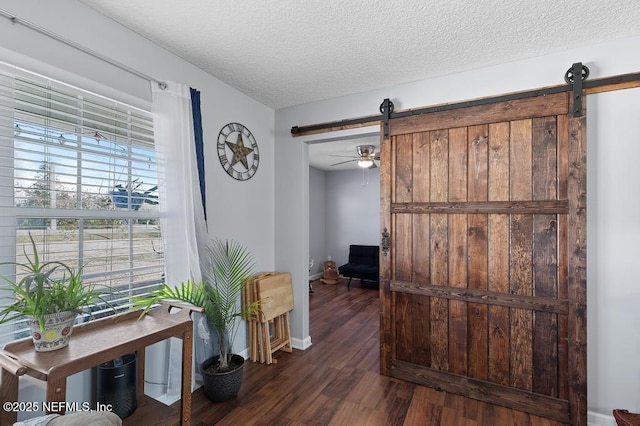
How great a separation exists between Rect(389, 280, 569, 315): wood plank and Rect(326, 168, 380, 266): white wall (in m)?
3.76

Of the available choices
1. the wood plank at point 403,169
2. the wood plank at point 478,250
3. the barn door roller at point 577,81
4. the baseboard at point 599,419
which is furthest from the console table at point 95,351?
the barn door roller at point 577,81

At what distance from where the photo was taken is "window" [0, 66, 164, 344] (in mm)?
1425

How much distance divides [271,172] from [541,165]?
241 cm

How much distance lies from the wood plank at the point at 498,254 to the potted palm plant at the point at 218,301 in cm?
193

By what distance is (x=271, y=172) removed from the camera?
3.20m

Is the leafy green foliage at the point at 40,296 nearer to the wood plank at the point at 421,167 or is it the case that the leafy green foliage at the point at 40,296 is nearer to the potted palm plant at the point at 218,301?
the potted palm plant at the point at 218,301

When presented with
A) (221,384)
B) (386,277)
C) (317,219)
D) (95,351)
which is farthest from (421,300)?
(317,219)

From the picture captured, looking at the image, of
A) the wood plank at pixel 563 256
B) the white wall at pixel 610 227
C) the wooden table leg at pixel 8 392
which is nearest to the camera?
the wooden table leg at pixel 8 392

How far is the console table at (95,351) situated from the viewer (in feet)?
3.89

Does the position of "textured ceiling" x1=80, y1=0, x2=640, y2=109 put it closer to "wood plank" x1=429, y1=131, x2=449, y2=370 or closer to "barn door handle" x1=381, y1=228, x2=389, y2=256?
"wood plank" x1=429, y1=131, x2=449, y2=370

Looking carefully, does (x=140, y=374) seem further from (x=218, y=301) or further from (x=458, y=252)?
(x=458, y=252)

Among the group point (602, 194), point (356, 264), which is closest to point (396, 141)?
point (602, 194)

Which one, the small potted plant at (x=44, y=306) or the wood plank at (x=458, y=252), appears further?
the wood plank at (x=458, y=252)

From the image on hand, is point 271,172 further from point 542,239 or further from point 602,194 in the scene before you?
point 602,194
